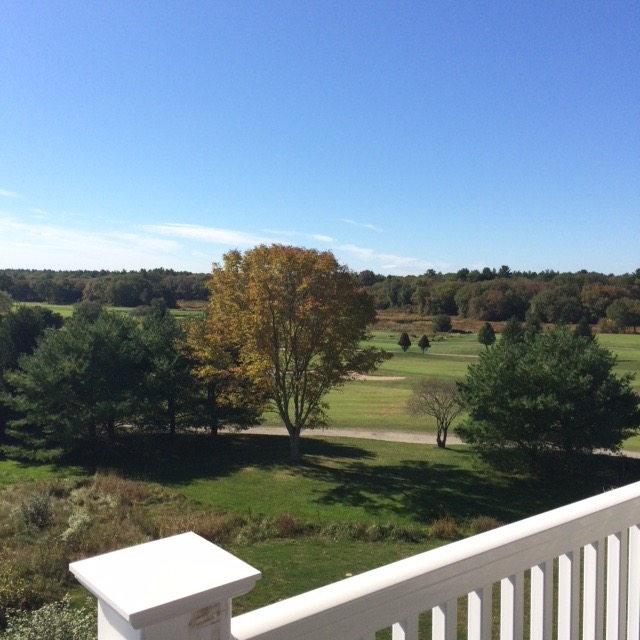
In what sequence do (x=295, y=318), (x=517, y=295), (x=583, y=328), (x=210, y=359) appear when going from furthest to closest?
(x=517, y=295)
(x=583, y=328)
(x=210, y=359)
(x=295, y=318)

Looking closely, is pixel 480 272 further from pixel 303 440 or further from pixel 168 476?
pixel 168 476

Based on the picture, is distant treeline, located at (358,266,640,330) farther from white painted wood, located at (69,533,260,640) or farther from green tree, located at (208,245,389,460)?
white painted wood, located at (69,533,260,640)

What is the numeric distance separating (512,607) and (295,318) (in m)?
14.3

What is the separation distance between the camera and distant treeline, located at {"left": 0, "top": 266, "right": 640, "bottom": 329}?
1817cm

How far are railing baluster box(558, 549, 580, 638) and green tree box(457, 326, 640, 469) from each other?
42.6 feet

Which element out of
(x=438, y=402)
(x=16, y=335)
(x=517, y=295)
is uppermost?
(x=517, y=295)

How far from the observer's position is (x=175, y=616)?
0.69m

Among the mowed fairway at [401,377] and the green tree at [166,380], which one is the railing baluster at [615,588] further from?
the mowed fairway at [401,377]

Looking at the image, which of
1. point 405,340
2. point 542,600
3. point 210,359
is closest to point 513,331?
point 405,340

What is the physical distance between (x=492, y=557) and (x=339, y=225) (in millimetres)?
31565

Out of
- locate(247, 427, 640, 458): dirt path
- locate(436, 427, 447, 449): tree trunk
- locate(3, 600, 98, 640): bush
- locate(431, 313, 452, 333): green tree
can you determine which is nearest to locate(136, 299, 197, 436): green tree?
locate(247, 427, 640, 458): dirt path

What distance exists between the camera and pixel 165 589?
2.28 feet

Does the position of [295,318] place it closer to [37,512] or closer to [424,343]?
A: [424,343]

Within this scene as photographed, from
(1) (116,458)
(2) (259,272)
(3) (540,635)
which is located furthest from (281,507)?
(3) (540,635)
